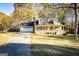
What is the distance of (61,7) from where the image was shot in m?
1.48

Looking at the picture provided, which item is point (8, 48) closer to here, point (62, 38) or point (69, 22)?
point (62, 38)

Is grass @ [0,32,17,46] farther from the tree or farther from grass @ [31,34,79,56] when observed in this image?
grass @ [31,34,79,56]

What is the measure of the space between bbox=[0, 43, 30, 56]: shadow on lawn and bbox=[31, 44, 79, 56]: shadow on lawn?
0.06m

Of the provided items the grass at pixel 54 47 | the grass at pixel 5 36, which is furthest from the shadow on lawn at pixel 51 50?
the grass at pixel 5 36

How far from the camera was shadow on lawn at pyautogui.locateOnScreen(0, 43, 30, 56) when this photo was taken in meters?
1.45

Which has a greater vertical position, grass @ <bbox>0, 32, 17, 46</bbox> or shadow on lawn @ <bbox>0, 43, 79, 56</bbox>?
grass @ <bbox>0, 32, 17, 46</bbox>

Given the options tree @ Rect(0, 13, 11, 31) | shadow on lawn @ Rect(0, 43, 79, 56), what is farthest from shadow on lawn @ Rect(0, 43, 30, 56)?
tree @ Rect(0, 13, 11, 31)

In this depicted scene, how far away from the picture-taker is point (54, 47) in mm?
1461

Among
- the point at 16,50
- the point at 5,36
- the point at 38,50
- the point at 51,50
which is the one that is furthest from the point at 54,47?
the point at 5,36

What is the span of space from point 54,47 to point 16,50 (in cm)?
33

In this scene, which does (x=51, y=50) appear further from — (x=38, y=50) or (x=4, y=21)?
(x=4, y=21)

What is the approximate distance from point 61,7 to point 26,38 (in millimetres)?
414

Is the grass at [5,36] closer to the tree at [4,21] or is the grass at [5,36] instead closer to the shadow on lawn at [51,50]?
the tree at [4,21]

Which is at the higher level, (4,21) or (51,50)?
(4,21)
